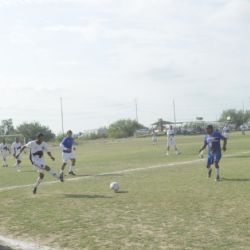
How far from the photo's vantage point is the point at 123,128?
12550cm

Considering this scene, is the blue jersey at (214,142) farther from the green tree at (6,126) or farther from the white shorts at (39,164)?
the green tree at (6,126)

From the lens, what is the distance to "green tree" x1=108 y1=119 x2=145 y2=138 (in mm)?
116769

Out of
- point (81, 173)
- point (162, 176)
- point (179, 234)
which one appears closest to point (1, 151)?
point (81, 173)

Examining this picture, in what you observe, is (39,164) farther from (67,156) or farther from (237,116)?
(237,116)

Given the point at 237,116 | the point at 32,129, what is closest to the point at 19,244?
the point at 32,129

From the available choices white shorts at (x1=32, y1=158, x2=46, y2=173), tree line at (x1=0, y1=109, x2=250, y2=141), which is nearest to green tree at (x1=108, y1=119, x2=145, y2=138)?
tree line at (x1=0, y1=109, x2=250, y2=141)

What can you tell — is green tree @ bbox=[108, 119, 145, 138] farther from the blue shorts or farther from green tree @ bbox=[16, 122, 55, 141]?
the blue shorts

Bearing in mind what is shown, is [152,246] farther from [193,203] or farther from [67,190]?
[67,190]

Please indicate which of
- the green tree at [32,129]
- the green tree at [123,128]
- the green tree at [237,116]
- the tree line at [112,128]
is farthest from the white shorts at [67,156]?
the green tree at [237,116]

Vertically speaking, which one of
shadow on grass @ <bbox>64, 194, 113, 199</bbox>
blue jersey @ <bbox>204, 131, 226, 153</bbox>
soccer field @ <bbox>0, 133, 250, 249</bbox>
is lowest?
soccer field @ <bbox>0, 133, 250, 249</bbox>

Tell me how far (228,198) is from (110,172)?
33.7 feet

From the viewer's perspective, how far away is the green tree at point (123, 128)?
A: 117 metres

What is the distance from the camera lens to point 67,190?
666 inches

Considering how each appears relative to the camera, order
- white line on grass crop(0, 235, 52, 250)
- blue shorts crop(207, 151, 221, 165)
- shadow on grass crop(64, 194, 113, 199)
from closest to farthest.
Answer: white line on grass crop(0, 235, 52, 250) < shadow on grass crop(64, 194, 113, 199) < blue shorts crop(207, 151, 221, 165)
